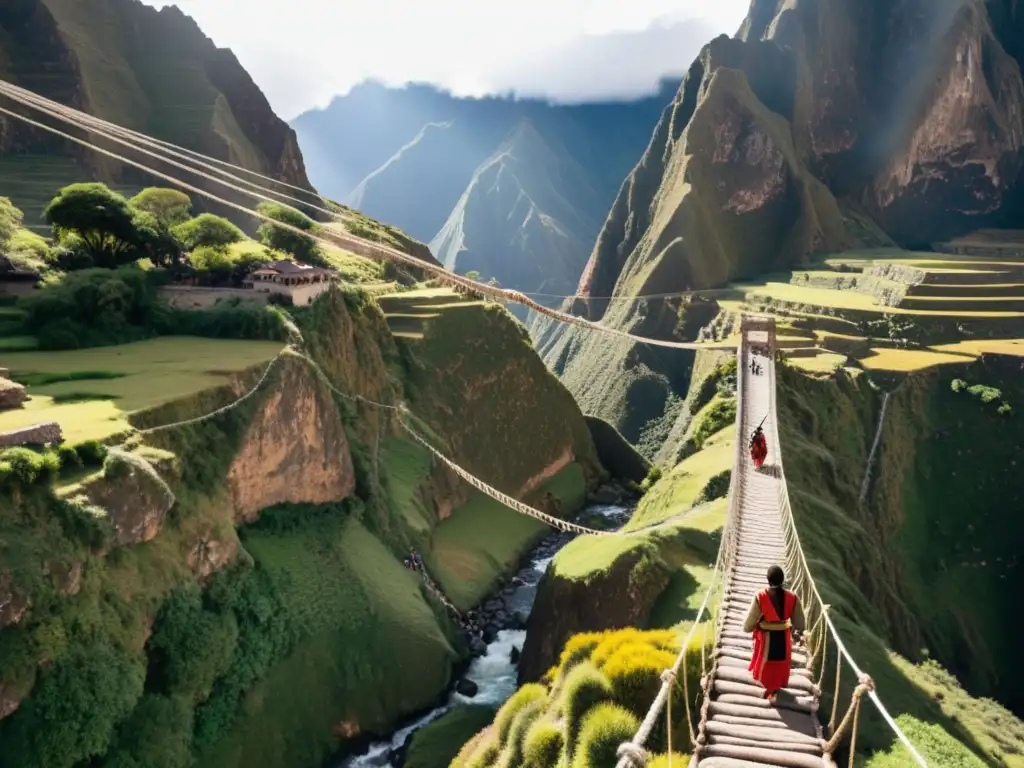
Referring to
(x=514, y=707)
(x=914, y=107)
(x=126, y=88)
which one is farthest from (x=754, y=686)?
(x=914, y=107)

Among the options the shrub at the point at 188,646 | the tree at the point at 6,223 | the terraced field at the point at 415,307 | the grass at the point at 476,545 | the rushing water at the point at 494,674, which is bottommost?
the rushing water at the point at 494,674

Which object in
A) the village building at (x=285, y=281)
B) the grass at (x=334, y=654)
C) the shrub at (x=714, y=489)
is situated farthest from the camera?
the village building at (x=285, y=281)

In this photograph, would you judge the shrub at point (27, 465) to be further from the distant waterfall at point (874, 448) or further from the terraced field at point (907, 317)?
the terraced field at point (907, 317)

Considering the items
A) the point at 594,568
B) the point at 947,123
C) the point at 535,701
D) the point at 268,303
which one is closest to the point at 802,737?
the point at 535,701

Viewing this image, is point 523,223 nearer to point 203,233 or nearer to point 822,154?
point 822,154

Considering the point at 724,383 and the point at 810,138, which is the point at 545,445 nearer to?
the point at 724,383

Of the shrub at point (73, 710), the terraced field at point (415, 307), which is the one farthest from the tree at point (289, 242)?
the shrub at point (73, 710)

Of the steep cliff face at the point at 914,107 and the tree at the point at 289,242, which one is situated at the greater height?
the steep cliff face at the point at 914,107

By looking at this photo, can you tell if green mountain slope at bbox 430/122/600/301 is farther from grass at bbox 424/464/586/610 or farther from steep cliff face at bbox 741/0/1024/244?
grass at bbox 424/464/586/610
